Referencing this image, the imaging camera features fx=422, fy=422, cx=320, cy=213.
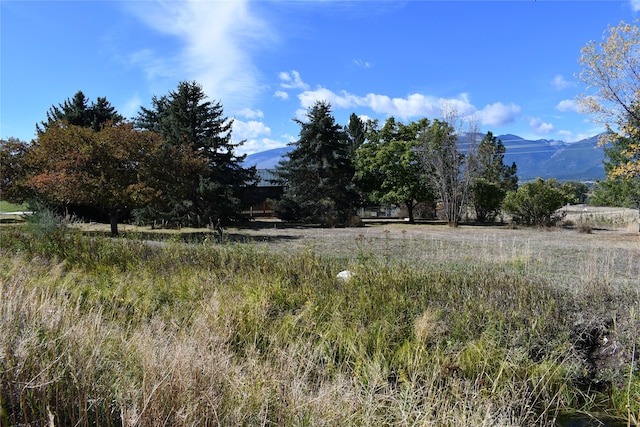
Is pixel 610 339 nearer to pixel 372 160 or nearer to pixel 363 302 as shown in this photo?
pixel 363 302

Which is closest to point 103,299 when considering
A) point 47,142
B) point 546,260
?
point 546,260

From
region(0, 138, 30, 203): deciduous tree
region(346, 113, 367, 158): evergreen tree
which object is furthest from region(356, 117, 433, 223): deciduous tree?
region(0, 138, 30, 203): deciduous tree

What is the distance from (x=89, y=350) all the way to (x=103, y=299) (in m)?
2.52

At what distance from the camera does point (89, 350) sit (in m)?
2.57

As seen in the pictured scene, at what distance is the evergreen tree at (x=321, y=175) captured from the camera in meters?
23.6

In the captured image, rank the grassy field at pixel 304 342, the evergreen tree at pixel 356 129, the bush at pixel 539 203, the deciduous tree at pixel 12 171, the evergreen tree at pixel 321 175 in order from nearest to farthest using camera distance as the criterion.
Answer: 1. the grassy field at pixel 304 342
2. the deciduous tree at pixel 12 171
3. the bush at pixel 539 203
4. the evergreen tree at pixel 321 175
5. the evergreen tree at pixel 356 129

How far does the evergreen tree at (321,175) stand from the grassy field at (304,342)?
16.1 m

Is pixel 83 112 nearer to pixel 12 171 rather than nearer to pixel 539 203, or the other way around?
pixel 12 171

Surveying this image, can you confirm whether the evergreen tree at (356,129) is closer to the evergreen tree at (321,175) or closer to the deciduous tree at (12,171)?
the evergreen tree at (321,175)

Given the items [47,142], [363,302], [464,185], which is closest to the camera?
[363,302]

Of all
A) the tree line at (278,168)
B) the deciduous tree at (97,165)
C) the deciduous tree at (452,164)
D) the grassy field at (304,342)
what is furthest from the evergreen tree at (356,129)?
the grassy field at (304,342)

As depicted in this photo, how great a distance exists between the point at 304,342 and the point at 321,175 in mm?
20900

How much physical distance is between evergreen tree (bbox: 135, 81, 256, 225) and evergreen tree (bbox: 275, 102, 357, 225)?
3.61 metres

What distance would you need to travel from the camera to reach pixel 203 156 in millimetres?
20406
